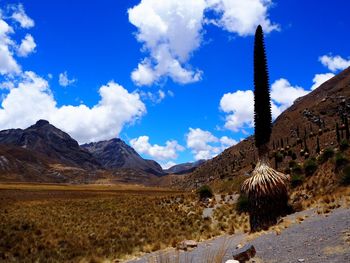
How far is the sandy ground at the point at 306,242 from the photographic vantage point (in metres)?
12.1

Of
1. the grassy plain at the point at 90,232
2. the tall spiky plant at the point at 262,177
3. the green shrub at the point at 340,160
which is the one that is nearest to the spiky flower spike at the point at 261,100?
the tall spiky plant at the point at 262,177

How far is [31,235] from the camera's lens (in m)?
27.8

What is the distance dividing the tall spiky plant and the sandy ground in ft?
4.72

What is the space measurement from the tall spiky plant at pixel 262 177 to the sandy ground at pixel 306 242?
1440mm

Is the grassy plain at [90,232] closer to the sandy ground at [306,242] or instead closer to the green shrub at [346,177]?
the sandy ground at [306,242]

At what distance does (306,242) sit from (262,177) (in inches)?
260

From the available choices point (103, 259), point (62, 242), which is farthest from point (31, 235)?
point (103, 259)

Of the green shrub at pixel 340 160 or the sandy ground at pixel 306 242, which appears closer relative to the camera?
the sandy ground at pixel 306 242

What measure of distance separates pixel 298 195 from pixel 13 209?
28960 mm

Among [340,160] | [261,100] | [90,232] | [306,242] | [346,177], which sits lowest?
[90,232]

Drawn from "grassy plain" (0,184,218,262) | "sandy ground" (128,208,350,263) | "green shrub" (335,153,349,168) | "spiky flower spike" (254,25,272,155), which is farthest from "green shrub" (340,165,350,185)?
"grassy plain" (0,184,218,262)

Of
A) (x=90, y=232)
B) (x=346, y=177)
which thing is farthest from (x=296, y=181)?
(x=90, y=232)

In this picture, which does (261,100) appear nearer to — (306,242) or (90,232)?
(306,242)

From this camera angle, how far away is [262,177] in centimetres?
2044
